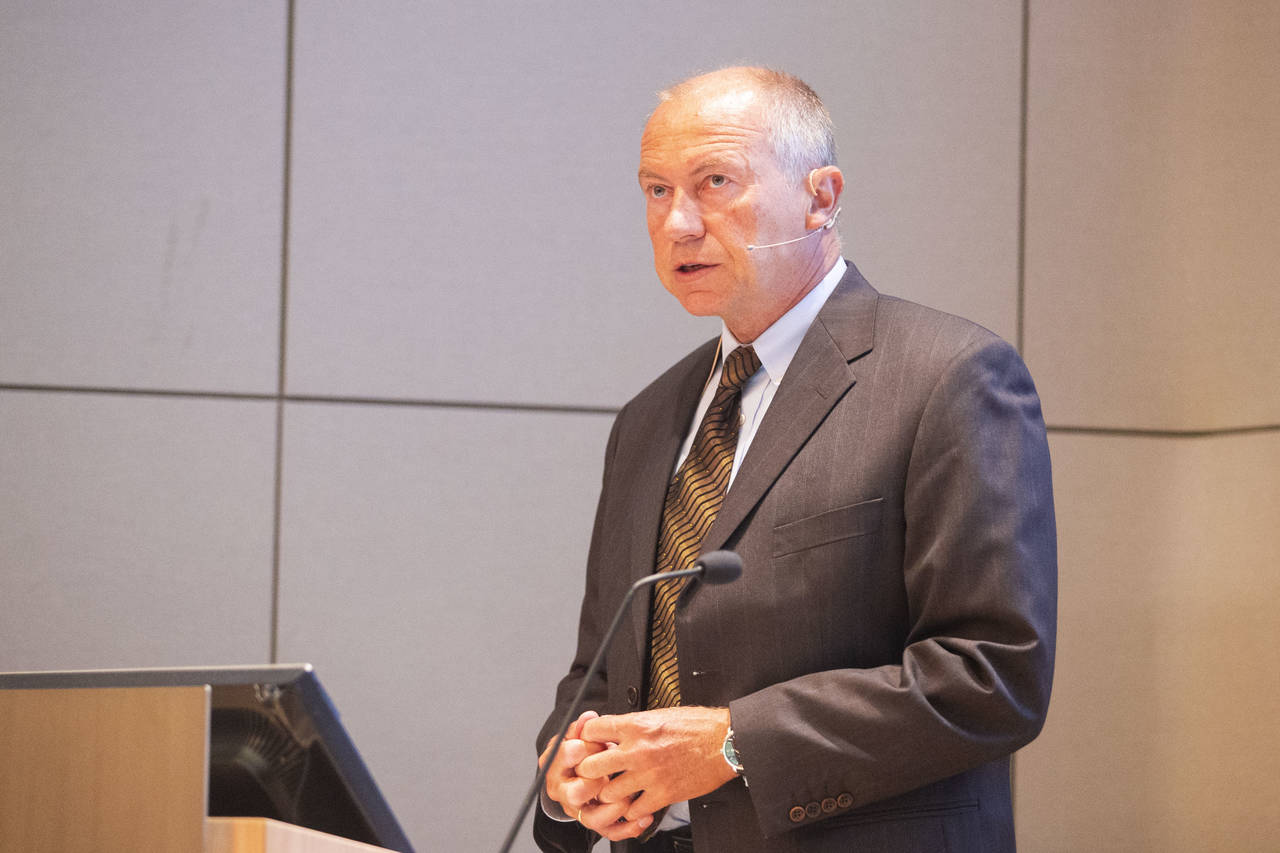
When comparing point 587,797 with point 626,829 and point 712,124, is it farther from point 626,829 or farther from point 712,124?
point 712,124

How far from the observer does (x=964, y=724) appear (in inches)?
52.3

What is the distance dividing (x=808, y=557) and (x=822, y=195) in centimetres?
50

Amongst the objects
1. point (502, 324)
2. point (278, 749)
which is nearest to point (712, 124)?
point (278, 749)

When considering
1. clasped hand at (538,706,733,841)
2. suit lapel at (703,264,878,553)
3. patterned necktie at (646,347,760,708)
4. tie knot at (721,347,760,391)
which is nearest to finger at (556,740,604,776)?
clasped hand at (538,706,733,841)

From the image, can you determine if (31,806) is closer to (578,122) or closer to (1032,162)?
(578,122)

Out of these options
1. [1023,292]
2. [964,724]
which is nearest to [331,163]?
[1023,292]

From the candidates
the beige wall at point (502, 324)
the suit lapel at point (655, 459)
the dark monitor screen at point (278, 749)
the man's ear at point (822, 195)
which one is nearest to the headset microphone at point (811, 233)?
the man's ear at point (822, 195)

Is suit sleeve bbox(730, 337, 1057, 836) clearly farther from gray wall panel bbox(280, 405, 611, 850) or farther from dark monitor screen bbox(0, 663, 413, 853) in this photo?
gray wall panel bbox(280, 405, 611, 850)

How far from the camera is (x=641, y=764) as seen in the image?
1.36m

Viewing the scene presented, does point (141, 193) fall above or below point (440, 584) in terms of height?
above

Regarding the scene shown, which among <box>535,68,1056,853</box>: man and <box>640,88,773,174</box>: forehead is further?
<box>640,88,773,174</box>: forehead

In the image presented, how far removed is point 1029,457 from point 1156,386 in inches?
67.1

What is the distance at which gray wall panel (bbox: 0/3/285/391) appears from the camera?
2332mm

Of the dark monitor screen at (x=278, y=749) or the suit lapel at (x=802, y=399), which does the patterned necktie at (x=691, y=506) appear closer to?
the suit lapel at (x=802, y=399)
